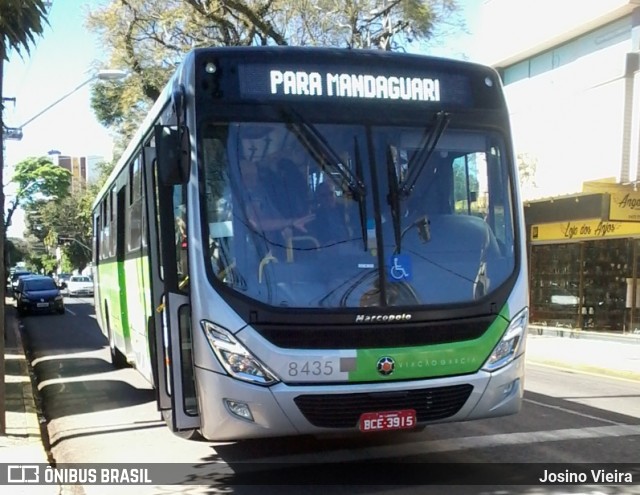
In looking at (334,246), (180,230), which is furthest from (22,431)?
(334,246)

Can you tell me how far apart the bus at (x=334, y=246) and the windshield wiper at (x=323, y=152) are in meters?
0.01

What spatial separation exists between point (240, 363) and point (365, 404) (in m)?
0.93

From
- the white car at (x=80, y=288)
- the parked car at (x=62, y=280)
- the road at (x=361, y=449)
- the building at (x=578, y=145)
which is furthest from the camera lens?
the parked car at (x=62, y=280)

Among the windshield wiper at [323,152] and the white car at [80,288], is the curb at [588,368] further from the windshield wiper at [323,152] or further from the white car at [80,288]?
the white car at [80,288]

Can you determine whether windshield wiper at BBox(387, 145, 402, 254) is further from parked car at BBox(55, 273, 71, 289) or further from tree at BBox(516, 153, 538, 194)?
parked car at BBox(55, 273, 71, 289)

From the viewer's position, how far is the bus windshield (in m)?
5.27

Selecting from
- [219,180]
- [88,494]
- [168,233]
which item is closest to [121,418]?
[88,494]

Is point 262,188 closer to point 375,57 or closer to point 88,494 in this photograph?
point 375,57

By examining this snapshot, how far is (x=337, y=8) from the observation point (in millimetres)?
24719

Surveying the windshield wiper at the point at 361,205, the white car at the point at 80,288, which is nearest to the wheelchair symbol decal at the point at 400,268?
the windshield wiper at the point at 361,205

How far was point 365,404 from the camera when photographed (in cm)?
525

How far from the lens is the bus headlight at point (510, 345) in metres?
5.66

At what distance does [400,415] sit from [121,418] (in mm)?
4658

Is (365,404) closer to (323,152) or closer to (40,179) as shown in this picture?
(323,152)
